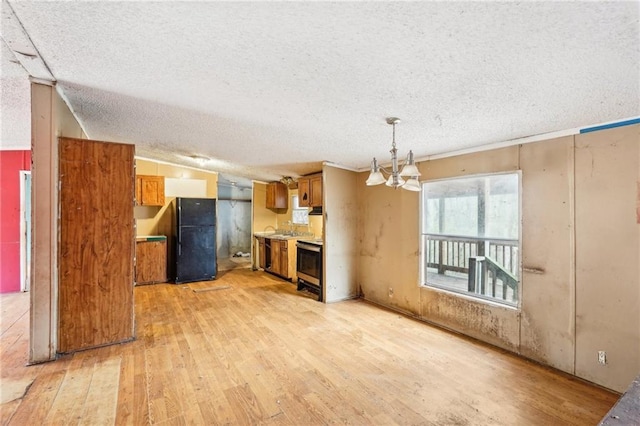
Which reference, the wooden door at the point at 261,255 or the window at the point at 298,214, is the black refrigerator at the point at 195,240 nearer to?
the wooden door at the point at 261,255

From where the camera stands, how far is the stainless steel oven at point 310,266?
489cm

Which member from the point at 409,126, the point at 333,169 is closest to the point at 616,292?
the point at 409,126

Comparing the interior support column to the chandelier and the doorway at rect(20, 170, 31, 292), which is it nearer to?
the chandelier

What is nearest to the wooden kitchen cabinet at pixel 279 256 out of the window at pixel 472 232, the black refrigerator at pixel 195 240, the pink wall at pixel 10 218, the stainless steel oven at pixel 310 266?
the stainless steel oven at pixel 310 266

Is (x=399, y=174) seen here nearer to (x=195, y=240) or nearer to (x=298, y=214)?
(x=298, y=214)

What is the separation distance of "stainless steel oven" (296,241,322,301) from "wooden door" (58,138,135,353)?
267 centimetres

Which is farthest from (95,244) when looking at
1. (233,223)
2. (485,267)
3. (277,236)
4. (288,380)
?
(233,223)

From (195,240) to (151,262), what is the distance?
0.93 meters

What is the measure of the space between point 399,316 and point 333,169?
2465mm

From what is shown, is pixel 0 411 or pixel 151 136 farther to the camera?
pixel 151 136

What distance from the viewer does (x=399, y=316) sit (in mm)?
4055

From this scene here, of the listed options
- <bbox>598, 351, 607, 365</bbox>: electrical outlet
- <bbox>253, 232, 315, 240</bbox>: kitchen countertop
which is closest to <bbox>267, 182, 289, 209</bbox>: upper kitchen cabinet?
<bbox>253, 232, 315, 240</bbox>: kitchen countertop

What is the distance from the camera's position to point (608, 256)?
236cm

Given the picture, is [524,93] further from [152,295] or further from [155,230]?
[155,230]
